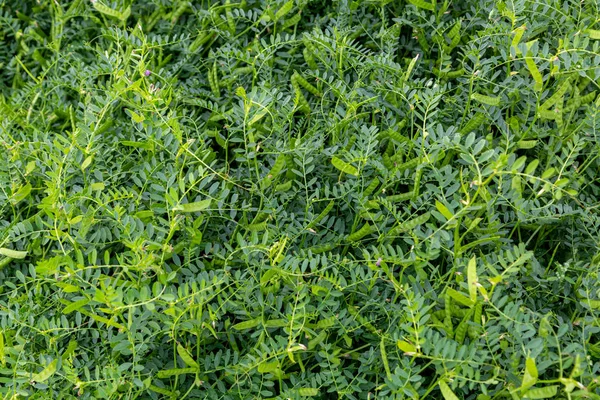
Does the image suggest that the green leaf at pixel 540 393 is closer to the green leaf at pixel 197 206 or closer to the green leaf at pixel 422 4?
the green leaf at pixel 197 206

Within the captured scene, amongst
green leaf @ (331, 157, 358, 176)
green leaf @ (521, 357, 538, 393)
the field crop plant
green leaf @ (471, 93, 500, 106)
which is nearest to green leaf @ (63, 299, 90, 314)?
the field crop plant

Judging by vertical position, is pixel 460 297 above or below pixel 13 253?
above

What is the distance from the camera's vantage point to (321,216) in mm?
1621

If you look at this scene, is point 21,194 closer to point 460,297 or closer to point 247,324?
point 247,324

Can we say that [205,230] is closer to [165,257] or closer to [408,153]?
[165,257]

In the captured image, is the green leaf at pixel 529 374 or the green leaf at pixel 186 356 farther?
the green leaf at pixel 186 356

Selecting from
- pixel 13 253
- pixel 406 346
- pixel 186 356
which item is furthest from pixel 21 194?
pixel 406 346

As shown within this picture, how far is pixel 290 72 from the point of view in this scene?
1982mm

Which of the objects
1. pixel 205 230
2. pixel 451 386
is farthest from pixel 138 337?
pixel 451 386

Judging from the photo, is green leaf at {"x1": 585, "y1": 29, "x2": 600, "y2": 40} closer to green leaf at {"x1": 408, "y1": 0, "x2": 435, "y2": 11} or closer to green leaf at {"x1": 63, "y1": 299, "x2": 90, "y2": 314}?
green leaf at {"x1": 408, "y1": 0, "x2": 435, "y2": 11}

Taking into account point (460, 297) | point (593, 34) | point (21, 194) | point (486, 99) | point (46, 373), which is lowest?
point (46, 373)

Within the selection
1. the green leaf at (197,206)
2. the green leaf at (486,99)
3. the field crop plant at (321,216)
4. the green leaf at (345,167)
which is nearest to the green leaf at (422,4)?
the field crop plant at (321,216)

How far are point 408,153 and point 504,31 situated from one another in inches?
14.4

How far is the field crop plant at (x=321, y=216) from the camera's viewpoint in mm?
1437
